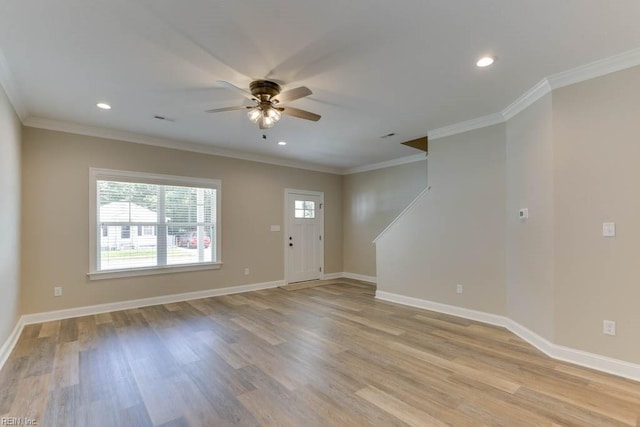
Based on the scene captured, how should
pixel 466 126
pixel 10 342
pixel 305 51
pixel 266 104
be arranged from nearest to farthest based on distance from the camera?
pixel 305 51
pixel 266 104
pixel 10 342
pixel 466 126

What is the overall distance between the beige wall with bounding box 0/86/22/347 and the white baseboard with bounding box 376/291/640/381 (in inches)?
201

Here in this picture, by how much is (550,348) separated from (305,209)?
16.5 ft

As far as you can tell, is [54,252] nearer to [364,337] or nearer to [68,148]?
[68,148]

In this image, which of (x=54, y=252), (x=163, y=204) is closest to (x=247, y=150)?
(x=163, y=204)

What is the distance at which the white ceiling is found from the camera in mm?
2023

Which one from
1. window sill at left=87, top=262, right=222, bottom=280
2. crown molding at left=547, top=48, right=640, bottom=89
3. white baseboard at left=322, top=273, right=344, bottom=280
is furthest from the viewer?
white baseboard at left=322, top=273, right=344, bottom=280

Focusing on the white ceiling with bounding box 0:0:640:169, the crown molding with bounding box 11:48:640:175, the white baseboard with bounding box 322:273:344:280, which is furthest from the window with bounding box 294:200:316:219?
the white ceiling with bounding box 0:0:640:169

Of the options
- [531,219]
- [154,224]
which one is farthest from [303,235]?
[531,219]

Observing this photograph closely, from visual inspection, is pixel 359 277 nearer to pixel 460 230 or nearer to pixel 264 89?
pixel 460 230

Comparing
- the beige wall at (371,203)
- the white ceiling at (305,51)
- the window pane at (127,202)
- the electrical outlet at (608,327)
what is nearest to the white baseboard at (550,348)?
the electrical outlet at (608,327)

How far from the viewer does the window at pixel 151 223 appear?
4.53m

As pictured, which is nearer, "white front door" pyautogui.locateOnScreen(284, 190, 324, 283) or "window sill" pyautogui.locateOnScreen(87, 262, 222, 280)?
"window sill" pyautogui.locateOnScreen(87, 262, 222, 280)

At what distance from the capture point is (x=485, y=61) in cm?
266

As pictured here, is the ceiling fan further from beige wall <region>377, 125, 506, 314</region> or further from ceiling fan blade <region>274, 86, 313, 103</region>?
beige wall <region>377, 125, 506, 314</region>
